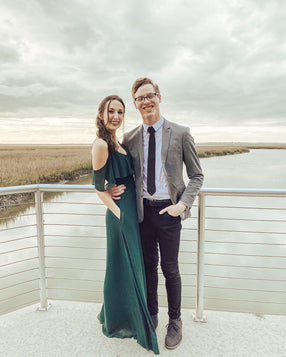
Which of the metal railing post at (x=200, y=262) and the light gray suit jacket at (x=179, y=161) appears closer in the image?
the light gray suit jacket at (x=179, y=161)

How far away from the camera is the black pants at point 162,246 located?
1.53 meters

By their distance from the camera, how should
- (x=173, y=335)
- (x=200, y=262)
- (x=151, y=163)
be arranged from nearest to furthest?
1. (x=151, y=163)
2. (x=173, y=335)
3. (x=200, y=262)

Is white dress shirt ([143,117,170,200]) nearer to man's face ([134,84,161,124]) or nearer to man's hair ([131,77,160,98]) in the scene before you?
man's face ([134,84,161,124])

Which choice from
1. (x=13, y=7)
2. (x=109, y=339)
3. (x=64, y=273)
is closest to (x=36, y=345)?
(x=109, y=339)

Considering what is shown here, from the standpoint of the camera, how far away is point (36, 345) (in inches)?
64.1

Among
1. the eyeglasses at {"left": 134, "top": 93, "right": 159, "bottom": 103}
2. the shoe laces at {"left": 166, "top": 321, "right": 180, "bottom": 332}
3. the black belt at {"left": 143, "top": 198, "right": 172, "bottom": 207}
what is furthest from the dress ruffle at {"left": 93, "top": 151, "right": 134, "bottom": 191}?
the shoe laces at {"left": 166, "top": 321, "right": 180, "bottom": 332}

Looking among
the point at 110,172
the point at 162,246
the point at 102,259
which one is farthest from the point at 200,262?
the point at 110,172

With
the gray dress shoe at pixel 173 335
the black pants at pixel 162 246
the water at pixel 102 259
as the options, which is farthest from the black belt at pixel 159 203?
the gray dress shoe at pixel 173 335

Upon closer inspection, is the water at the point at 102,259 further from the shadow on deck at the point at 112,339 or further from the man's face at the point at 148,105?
the man's face at the point at 148,105

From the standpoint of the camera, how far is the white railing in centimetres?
181

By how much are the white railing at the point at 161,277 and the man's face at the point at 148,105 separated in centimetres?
59

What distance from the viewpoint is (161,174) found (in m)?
1.53

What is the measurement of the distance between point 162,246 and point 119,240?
27cm

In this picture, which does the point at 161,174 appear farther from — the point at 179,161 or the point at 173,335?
the point at 173,335
